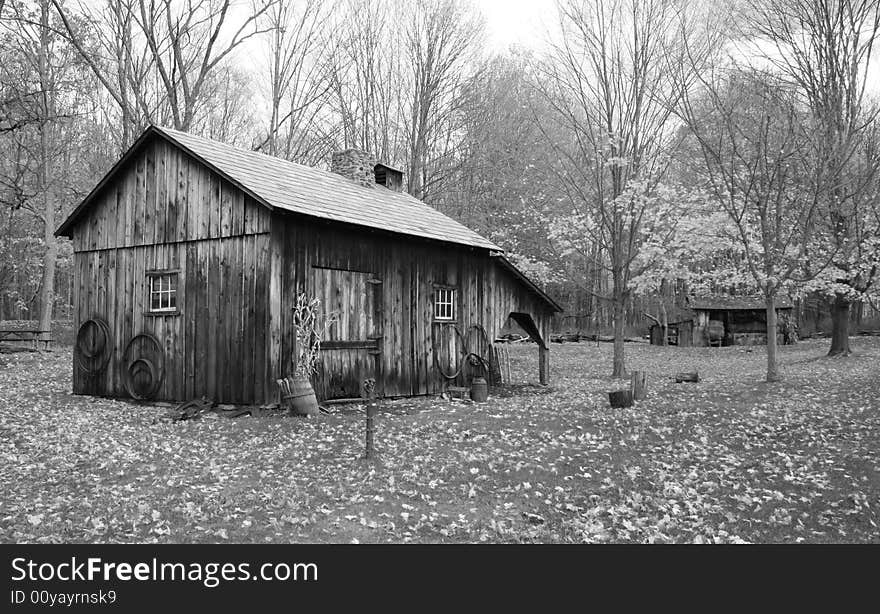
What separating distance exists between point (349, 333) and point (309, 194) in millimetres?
3133

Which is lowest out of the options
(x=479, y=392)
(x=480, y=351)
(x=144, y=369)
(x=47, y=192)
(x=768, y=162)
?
(x=479, y=392)

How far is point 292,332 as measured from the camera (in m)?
12.6

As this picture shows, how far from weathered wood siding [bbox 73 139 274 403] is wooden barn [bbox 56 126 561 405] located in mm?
32

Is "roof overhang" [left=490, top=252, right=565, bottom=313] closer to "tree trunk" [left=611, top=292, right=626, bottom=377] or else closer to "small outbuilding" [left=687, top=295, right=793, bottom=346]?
"tree trunk" [left=611, top=292, right=626, bottom=377]

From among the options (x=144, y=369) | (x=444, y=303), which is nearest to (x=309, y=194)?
(x=444, y=303)

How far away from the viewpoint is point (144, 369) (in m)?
13.8

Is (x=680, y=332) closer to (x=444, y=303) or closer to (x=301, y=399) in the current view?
(x=444, y=303)

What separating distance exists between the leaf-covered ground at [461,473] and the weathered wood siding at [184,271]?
113 centimetres

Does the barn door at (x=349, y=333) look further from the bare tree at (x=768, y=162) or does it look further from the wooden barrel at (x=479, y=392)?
the bare tree at (x=768, y=162)

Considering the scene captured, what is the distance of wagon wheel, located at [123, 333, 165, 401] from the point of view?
13562 mm

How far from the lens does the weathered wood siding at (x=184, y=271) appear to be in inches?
487

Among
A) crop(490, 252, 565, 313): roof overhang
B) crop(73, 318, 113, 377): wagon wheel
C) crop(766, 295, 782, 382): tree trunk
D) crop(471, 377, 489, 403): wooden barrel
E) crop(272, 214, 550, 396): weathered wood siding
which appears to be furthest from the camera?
crop(490, 252, 565, 313): roof overhang

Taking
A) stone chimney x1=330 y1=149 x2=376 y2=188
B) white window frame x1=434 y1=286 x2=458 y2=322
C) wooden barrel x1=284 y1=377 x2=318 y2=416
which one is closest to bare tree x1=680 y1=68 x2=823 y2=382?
white window frame x1=434 y1=286 x2=458 y2=322

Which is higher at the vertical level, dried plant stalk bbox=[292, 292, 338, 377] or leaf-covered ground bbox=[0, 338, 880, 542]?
dried plant stalk bbox=[292, 292, 338, 377]
